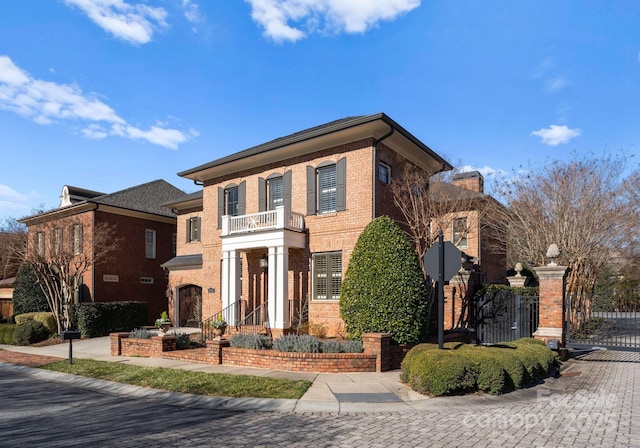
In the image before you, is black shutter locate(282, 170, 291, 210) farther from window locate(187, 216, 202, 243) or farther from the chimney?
the chimney

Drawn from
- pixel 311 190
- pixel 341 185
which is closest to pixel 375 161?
pixel 341 185

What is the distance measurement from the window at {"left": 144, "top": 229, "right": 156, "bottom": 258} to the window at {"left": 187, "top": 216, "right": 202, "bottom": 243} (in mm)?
4297

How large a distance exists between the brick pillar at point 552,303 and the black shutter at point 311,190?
308 inches

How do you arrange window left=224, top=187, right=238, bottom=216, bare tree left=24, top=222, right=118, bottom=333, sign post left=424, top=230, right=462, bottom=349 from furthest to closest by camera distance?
bare tree left=24, top=222, right=118, bottom=333
window left=224, top=187, right=238, bottom=216
sign post left=424, top=230, right=462, bottom=349

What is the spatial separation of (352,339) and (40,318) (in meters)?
18.4

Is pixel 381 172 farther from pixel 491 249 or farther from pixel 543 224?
pixel 491 249

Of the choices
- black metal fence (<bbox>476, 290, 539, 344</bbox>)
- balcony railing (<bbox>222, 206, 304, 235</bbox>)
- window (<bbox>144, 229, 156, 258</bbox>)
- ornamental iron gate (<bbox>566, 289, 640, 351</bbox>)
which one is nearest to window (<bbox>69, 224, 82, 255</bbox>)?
window (<bbox>144, 229, 156, 258</bbox>)

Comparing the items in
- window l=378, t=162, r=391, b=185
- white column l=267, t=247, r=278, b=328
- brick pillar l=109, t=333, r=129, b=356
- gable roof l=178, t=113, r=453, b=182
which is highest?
gable roof l=178, t=113, r=453, b=182

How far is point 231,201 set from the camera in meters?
19.2

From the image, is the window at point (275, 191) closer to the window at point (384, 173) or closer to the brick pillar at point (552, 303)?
the window at point (384, 173)

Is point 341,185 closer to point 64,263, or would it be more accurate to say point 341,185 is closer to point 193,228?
point 193,228

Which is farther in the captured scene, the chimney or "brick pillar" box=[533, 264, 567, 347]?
the chimney

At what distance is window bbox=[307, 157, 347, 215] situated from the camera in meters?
15.3

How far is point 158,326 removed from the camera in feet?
55.0
